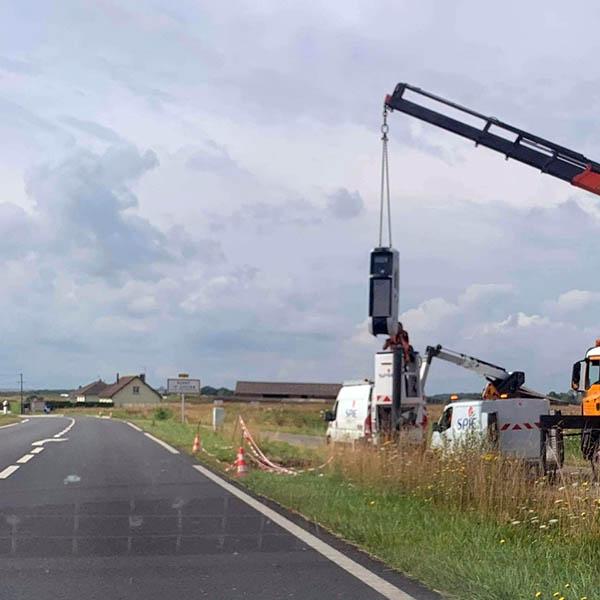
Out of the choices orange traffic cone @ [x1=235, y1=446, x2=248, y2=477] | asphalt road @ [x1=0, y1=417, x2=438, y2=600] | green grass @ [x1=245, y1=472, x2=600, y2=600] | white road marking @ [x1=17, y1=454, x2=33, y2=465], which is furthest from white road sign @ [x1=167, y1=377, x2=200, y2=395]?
green grass @ [x1=245, y1=472, x2=600, y2=600]

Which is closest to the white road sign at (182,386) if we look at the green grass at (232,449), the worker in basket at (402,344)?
the green grass at (232,449)

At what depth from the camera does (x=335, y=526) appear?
474 inches

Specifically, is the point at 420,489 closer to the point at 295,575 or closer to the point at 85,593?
the point at 295,575

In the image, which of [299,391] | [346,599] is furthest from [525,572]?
[299,391]

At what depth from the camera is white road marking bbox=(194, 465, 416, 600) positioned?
8359 millimetres

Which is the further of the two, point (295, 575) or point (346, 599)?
point (295, 575)

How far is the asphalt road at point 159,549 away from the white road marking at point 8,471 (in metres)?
0.78

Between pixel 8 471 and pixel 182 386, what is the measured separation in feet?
99.3

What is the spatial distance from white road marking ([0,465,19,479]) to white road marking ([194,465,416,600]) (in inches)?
220

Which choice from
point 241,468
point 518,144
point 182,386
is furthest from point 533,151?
point 182,386

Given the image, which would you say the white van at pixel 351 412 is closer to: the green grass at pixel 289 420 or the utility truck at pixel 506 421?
the utility truck at pixel 506 421

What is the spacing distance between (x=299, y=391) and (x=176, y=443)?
108 meters

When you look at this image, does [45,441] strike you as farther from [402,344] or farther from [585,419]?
[585,419]

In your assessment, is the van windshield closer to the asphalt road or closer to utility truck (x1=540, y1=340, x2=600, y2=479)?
utility truck (x1=540, y1=340, x2=600, y2=479)
